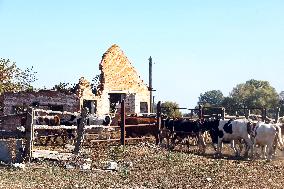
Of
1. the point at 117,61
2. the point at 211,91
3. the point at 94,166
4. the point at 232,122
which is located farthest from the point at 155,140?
the point at 211,91

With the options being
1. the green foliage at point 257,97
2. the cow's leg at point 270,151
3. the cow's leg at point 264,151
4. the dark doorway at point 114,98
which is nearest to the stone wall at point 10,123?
the dark doorway at point 114,98

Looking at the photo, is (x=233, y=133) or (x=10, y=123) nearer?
(x=233, y=133)

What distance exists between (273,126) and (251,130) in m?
0.93

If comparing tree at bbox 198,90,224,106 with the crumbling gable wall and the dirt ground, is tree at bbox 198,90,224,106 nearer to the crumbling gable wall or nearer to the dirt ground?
the crumbling gable wall

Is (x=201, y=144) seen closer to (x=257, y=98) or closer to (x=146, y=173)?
(x=146, y=173)

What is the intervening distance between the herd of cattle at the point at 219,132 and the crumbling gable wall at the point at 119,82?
860cm

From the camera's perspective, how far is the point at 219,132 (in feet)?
60.0

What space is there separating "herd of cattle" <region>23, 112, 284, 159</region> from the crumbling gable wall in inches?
338

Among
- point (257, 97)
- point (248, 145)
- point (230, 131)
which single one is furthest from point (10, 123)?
point (257, 97)

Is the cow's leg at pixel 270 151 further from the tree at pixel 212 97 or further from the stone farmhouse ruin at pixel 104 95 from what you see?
the tree at pixel 212 97

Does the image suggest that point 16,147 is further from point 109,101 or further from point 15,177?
point 109,101

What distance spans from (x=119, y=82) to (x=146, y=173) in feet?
66.5

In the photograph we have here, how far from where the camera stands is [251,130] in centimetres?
1742

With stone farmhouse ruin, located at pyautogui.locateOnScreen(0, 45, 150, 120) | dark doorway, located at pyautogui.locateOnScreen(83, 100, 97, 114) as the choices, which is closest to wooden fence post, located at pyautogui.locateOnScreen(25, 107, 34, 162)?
stone farmhouse ruin, located at pyautogui.locateOnScreen(0, 45, 150, 120)
